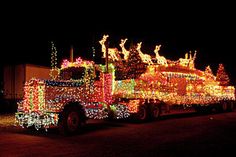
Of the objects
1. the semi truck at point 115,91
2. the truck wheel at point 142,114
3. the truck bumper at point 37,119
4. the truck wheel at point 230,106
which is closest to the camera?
the truck bumper at point 37,119

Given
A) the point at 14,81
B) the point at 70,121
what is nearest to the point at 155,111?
the point at 70,121

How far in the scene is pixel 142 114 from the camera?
57.4 ft

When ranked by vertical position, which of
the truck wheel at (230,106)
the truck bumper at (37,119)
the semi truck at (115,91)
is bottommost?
the truck wheel at (230,106)

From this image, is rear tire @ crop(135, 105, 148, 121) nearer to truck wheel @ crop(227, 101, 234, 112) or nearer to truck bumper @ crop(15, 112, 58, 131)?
truck bumper @ crop(15, 112, 58, 131)

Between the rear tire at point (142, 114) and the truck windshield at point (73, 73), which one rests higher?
the truck windshield at point (73, 73)

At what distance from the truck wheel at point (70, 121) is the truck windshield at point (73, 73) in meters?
1.97

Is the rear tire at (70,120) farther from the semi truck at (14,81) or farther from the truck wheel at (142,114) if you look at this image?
the semi truck at (14,81)

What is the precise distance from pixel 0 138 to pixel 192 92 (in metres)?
13.6

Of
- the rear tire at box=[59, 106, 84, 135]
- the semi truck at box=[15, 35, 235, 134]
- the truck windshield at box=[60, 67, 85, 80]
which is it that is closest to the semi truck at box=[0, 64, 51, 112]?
the semi truck at box=[15, 35, 235, 134]

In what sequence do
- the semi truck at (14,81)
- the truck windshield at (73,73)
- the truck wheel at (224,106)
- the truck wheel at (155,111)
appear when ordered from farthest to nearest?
the truck wheel at (224,106), the semi truck at (14,81), the truck wheel at (155,111), the truck windshield at (73,73)

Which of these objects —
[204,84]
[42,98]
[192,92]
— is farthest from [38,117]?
[204,84]

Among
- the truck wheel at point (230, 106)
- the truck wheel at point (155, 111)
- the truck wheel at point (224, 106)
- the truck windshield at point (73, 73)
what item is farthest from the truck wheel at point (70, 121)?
the truck wheel at point (230, 106)

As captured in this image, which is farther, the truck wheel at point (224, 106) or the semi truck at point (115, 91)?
the truck wheel at point (224, 106)

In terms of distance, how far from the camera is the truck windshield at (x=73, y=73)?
1447 cm
